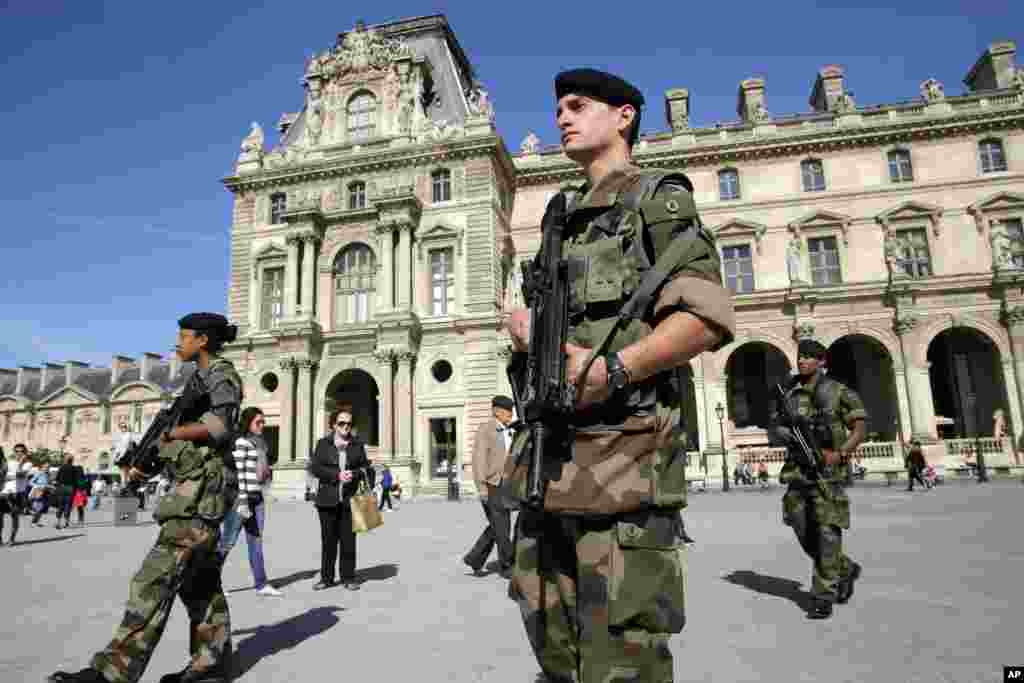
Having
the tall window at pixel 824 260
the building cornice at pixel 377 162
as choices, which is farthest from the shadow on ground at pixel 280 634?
the tall window at pixel 824 260

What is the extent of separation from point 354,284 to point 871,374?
24.5m

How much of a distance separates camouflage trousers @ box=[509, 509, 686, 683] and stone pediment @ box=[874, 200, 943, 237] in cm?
3299

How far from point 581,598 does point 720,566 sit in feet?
21.7

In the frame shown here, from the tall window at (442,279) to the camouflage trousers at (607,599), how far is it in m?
26.8

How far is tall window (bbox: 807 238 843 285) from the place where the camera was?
30.2 metres

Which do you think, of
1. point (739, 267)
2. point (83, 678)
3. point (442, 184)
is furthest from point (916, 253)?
point (83, 678)

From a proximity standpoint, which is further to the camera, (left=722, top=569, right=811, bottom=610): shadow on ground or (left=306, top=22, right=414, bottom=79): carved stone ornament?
(left=306, top=22, right=414, bottom=79): carved stone ornament

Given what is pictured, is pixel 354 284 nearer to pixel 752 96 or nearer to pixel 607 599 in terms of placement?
pixel 752 96

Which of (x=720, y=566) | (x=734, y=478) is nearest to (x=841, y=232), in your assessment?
(x=734, y=478)

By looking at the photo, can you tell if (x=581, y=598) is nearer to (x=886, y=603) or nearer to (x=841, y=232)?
(x=886, y=603)

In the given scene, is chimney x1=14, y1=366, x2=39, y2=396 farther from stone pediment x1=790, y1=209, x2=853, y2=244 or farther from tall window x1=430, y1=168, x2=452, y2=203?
stone pediment x1=790, y1=209, x2=853, y2=244

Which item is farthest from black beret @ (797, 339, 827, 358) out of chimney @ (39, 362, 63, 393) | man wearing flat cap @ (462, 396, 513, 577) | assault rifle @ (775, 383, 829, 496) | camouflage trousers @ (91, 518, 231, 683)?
chimney @ (39, 362, 63, 393)

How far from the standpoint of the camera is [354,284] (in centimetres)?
2950

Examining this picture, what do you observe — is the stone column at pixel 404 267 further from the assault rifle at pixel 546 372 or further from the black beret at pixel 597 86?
the assault rifle at pixel 546 372
